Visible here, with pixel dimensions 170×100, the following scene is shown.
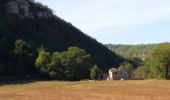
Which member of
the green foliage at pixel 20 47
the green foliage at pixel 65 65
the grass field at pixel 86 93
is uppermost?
the green foliage at pixel 20 47

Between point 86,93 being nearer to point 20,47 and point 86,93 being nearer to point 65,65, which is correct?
point 65,65

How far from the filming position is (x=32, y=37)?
148000 millimetres

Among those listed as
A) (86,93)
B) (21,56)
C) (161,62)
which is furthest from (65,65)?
(86,93)

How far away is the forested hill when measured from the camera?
12525 centimetres

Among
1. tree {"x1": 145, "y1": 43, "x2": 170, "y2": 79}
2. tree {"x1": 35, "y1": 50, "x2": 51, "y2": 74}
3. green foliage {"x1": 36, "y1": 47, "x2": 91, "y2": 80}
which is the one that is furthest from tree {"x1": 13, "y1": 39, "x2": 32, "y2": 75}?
tree {"x1": 145, "y1": 43, "x2": 170, "y2": 79}

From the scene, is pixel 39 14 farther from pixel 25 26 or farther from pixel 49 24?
pixel 25 26

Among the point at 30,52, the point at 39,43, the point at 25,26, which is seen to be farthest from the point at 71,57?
the point at 25,26

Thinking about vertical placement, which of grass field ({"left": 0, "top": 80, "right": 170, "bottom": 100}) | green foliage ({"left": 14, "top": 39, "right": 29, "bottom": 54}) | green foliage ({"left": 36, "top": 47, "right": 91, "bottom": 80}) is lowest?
grass field ({"left": 0, "top": 80, "right": 170, "bottom": 100})

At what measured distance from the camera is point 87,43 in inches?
6845

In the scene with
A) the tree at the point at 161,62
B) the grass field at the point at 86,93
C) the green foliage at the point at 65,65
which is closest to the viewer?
the grass field at the point at 86,93

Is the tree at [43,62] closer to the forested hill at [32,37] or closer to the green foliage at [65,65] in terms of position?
the green foliage at [65,65]

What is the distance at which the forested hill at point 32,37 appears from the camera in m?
125

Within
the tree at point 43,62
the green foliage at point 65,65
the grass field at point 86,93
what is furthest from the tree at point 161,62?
the grass field at point 86,93

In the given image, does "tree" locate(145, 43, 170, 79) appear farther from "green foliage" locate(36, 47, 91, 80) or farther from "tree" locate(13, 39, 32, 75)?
"tree" locate(13, 39, 32, 75)
